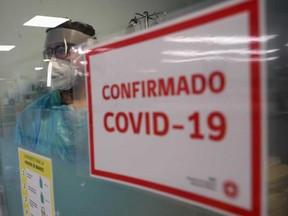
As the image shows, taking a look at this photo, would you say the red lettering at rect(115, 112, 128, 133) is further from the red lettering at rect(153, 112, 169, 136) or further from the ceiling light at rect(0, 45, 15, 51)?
the ceiling light at rect(0, 45, 15, 51)

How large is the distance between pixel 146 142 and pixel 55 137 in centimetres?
43

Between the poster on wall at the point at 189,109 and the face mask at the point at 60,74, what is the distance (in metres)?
0.21

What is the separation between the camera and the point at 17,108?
103cm

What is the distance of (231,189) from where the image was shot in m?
0.32

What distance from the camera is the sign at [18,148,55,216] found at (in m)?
0.76

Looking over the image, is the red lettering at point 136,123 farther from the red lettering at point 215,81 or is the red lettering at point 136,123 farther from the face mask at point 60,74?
the face mask at point 60,74

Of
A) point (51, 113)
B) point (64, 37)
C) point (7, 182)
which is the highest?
point (64, 37)

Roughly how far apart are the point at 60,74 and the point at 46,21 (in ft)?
0.82

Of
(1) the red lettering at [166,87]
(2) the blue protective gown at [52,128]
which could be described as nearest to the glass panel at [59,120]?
(2) the blue protective gown at [52,128]

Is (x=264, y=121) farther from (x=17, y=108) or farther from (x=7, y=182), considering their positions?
(x=7, y=182)

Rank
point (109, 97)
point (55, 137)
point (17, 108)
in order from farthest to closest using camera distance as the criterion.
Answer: point (17, 108)
point (55, 137)
point (109, 97)

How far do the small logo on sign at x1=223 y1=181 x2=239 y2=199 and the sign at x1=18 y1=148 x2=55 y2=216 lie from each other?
557 millimetres

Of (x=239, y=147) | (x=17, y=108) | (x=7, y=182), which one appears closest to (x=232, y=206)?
(x=239, y=147)

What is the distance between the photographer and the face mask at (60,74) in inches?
26.5
